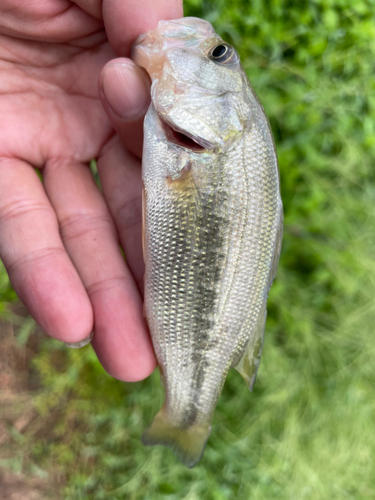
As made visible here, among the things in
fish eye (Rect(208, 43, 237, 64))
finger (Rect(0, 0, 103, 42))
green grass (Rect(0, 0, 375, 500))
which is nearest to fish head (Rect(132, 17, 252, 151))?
fish eye (Rect(208, 43, 237, 64))

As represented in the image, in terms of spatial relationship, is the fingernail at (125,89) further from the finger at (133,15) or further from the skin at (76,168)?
the finger at (133,15)

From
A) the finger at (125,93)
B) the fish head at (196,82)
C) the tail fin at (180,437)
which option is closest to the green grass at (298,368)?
the tail fin at (180,437)

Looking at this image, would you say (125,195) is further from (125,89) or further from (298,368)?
(298,368)

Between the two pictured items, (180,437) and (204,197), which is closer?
(204,197)

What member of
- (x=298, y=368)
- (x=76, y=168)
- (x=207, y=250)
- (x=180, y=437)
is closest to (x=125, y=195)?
(x=76, y=168)

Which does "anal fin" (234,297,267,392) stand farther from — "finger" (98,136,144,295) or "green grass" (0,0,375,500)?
"green grass" (0,0,375,500)

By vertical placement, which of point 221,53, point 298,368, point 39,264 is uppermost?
point 221,53

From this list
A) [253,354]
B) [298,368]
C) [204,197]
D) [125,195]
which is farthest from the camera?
[298,368]

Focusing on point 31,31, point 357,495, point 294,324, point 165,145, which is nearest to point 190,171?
point 165,145
